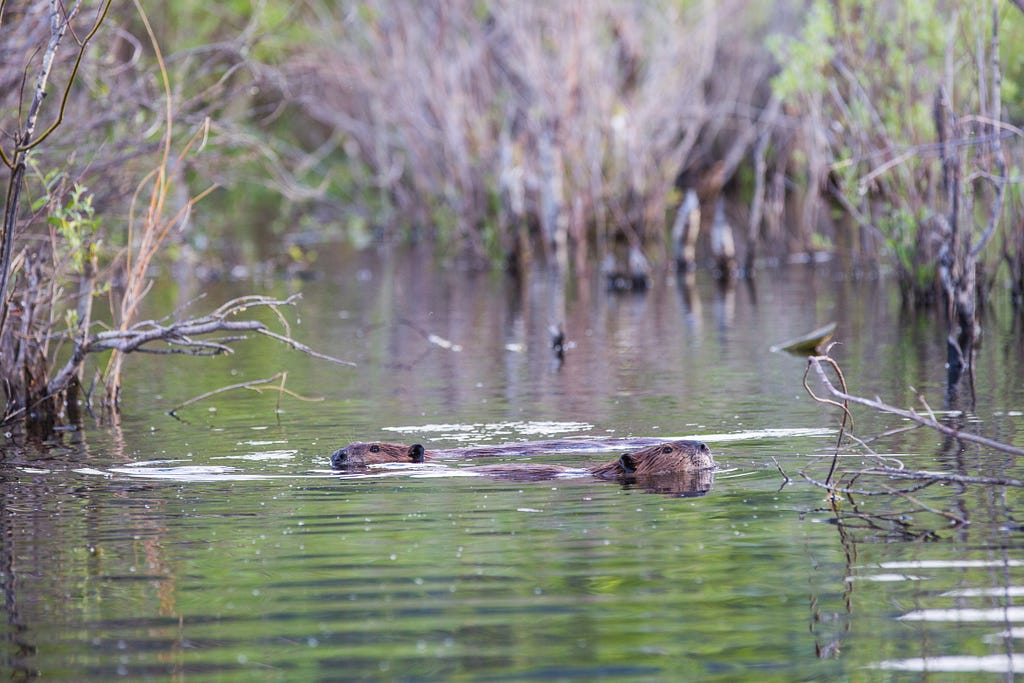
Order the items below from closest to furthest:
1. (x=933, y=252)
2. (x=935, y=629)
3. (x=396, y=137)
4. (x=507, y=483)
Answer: (x=935, y=629)
(x=507, y=483)
(x=933, y=252)
(x=396, y=137)

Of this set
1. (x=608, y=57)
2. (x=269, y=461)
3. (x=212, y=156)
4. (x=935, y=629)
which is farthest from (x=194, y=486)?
(x=608, y=57)

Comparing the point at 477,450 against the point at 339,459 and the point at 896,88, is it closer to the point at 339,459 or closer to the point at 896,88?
the point at 339,459

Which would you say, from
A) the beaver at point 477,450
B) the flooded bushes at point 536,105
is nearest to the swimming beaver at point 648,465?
the beaver at point 477,450

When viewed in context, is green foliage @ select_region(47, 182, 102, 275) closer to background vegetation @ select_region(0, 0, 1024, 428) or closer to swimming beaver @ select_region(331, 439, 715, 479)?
background vegetation @ select_region(0, 0, 1024, 428)

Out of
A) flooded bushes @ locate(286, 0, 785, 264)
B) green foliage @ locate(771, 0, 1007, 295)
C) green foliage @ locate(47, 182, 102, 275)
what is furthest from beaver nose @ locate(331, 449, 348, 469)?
flooded bushes @ locate(286, 0, 785, 264)

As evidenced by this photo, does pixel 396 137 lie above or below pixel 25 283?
above

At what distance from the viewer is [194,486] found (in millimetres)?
8414

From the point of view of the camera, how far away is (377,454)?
28.8 feet

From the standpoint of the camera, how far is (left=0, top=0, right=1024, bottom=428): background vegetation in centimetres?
1173

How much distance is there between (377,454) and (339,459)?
234 mm

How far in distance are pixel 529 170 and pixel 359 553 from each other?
15.5 meters

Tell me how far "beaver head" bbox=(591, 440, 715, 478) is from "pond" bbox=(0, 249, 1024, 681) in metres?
0.14

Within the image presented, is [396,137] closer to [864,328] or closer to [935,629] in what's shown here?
[864,328]

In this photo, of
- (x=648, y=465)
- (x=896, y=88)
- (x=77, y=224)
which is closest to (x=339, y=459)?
(x=648, y=465)
